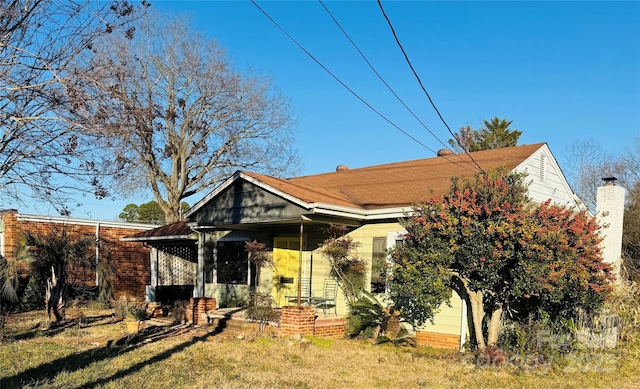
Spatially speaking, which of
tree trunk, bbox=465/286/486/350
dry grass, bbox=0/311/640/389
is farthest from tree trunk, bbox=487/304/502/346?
dry grass, bbox=0/311/640/389

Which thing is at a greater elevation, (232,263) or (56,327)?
(232,263)

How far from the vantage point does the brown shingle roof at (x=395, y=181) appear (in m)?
Result: 12.5

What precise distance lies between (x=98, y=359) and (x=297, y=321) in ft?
13.0

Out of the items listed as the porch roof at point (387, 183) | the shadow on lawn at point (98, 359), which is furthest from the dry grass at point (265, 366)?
the porch roof at point (387, 183)

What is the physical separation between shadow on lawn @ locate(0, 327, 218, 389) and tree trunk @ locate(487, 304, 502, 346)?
19.2 feet

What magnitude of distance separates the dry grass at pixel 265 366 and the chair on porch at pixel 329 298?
→ 1.99m

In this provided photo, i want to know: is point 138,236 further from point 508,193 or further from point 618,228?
point 618,228

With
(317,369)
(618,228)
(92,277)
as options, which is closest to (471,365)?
(317,369)

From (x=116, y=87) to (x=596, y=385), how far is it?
8503 mm

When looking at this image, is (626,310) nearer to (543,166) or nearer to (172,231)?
(543,166)

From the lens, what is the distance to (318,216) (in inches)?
478

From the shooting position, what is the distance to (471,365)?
29.9 ft

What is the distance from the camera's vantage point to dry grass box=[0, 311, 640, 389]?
7840 millimetres

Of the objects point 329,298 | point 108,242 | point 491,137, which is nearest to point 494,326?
point 329,298
